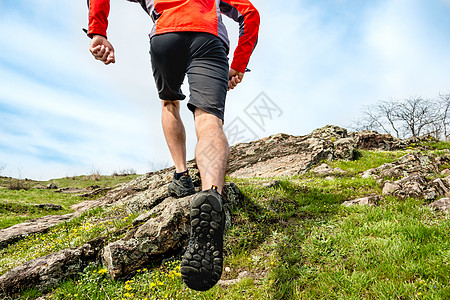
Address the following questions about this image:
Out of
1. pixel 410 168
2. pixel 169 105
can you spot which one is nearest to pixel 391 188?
pixel 410 168

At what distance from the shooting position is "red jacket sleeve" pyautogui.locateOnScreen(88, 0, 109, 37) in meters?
2.11

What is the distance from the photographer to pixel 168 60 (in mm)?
2158

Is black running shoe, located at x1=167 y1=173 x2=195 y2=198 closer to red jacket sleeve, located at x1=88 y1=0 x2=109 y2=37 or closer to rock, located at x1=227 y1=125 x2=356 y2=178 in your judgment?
red jacket sleeve, located at x1=88 y1=0 x2=109 y2=37

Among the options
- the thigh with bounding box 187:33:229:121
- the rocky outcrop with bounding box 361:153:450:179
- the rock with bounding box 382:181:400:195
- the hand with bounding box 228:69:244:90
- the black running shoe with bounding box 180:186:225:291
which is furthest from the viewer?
the rocky outcrop with bounding box 361:153:450:179

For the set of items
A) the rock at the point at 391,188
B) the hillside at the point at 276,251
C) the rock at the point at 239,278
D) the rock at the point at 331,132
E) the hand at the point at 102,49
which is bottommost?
the rock at the point at 239,278

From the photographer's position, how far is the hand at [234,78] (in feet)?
8.73

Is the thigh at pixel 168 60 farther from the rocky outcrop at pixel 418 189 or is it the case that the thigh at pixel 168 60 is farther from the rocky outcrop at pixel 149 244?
the rocky outcrop at pixel 418 189

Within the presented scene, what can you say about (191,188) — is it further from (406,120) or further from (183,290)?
(406,120)

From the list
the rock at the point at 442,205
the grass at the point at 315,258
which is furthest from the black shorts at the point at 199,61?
the rock at the point at 442,205

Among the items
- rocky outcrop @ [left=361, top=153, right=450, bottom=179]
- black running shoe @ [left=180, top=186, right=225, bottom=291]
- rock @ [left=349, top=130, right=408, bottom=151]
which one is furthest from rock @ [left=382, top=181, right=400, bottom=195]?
rock @ [left=349, top=130, right=408, bottom=151]

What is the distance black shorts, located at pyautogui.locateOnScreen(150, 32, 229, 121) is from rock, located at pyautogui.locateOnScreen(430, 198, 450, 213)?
315 cm

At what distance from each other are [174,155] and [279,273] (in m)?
1.60

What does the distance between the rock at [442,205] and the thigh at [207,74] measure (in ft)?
10.3

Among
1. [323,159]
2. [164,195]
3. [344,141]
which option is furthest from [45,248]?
[344,141]
